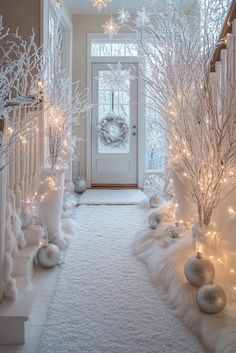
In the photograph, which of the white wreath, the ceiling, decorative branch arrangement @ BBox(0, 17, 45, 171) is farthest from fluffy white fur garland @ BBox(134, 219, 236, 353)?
the ceiling

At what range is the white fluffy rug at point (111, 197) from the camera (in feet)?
16.4

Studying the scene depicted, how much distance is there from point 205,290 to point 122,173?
478 cm

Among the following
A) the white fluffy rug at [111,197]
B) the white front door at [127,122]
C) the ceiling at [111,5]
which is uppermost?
the ceiling at [111,5]

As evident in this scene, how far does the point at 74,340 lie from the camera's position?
167 cm

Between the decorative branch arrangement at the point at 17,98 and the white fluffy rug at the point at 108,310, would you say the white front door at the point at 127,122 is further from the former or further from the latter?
the decorative branch arrangement at the point at 17,98

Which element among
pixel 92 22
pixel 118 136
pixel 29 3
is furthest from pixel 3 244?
pixel 92 22

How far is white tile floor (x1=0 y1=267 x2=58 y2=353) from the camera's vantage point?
1629 millimetres

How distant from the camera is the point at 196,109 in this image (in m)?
2.48

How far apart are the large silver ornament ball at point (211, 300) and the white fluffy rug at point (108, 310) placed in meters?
0.14

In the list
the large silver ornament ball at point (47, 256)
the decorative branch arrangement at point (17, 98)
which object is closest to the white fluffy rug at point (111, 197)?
the large silver ornament ball at point (47, 256)

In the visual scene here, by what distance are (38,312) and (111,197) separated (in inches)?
136

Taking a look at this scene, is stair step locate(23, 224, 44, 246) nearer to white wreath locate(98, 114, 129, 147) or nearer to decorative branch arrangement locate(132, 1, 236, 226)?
decorative branch arrangement locate(132, 1, 236, 226)

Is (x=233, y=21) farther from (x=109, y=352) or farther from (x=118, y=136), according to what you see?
(x=118, y=136)

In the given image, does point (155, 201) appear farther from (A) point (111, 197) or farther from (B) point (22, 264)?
(B) point (22, 264)
